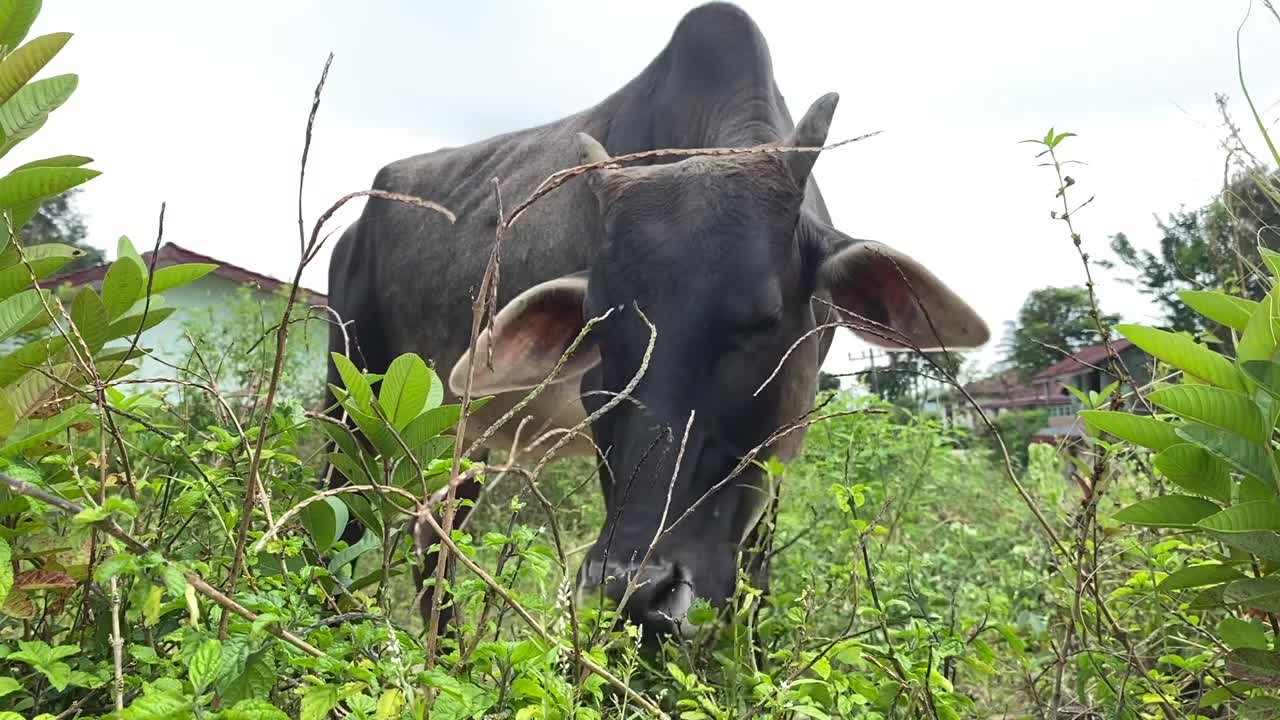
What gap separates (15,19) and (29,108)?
0.13 m

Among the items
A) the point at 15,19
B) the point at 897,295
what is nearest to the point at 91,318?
the point at 15,19

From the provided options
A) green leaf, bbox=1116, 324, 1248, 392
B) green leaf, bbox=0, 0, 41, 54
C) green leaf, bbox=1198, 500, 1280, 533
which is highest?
green leaf, bbox=0, 0, 41, 54

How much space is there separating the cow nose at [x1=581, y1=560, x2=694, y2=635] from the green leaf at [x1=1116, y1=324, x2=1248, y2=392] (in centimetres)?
100

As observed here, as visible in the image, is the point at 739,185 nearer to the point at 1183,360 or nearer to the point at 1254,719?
the point at 1183,360

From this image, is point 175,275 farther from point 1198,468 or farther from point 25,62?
point 1198,468

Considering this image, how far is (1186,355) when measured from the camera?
1.34 meters

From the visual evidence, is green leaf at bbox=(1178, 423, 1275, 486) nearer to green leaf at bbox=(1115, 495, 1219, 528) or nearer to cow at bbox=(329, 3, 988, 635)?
green leaf at bbox=(1115, 495, 1219, 528)

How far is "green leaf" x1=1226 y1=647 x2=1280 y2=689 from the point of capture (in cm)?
121

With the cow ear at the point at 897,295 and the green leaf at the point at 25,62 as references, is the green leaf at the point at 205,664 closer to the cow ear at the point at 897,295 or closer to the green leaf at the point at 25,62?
the green leaf at the point at 25,62

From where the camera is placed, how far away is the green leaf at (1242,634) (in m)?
1.26

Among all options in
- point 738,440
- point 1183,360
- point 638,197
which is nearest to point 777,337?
point 738,440

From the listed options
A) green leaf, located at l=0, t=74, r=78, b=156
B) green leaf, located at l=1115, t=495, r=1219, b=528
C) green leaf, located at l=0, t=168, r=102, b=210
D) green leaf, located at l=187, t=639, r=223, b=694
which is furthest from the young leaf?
green leaf, located at l=1115, t=495, r=1219, b=528

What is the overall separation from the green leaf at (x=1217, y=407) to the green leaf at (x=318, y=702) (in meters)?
1.06

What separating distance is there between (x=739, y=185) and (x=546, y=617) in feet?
6.13
